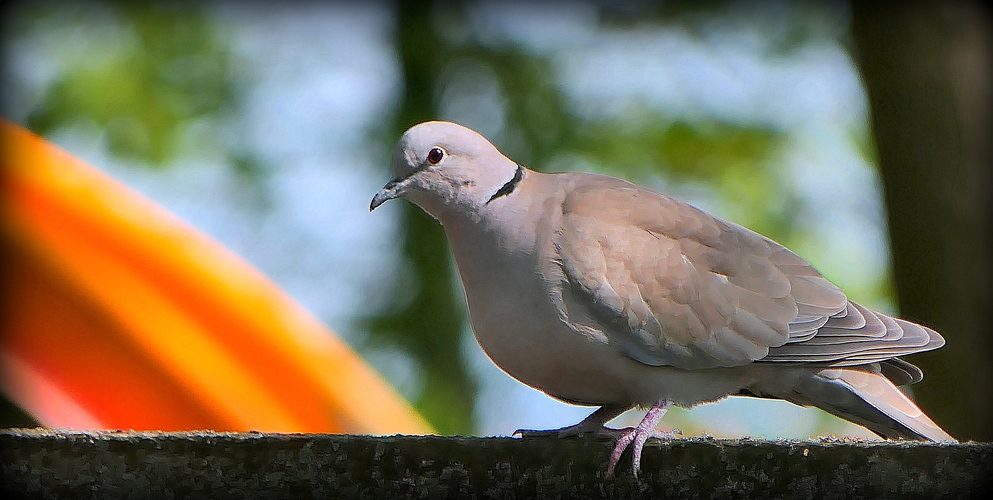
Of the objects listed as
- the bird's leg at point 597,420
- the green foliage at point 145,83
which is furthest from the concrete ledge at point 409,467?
the green foliage at point 145,83

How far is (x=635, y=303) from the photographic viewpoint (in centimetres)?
214

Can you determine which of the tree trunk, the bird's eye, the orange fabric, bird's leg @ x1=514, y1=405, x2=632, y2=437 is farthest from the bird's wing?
the orange fabric

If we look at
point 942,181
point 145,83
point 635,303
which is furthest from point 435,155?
point 145,83

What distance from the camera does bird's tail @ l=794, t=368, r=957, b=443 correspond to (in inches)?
92.4

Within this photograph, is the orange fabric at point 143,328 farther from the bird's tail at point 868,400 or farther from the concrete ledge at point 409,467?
the concrete ledge at point 409,467

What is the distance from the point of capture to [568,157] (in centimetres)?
630

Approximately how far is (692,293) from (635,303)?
21 centimetres

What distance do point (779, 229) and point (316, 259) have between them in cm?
322

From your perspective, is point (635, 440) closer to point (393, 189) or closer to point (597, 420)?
point (597, 420)

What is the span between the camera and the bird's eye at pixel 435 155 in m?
2.27

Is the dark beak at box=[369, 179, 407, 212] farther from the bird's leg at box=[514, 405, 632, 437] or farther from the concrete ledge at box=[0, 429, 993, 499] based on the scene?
the concrete ledge at box=[0, 429, 993, 499]

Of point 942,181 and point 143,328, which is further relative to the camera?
point 143,328

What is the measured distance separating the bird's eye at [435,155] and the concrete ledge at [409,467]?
88 centimetres

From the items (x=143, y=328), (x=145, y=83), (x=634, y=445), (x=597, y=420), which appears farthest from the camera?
(x=145, y=83)
